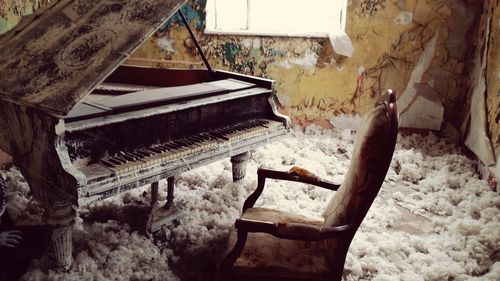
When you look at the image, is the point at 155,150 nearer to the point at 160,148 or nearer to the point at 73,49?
the point at 160,148

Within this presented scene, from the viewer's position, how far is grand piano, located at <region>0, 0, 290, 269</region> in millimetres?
2131

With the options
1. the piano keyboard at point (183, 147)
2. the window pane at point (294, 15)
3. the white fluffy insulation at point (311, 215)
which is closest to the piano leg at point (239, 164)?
the white fluffy insulation at point (311, 215)

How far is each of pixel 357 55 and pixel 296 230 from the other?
4.15 metres

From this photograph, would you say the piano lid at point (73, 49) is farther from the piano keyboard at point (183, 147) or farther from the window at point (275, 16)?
the window at point (275, 16)

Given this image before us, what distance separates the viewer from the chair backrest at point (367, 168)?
69.7 inches

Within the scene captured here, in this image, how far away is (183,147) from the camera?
→ 262cm

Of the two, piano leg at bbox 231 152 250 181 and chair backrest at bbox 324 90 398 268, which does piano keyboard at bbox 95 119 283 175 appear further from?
chair backrest at bbox 324 90 398 268

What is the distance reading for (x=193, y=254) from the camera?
285cm

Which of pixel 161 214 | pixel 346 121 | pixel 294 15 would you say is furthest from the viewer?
pixel 346 121

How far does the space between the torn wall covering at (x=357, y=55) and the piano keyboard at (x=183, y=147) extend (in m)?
2.47

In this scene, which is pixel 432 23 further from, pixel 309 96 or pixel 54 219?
pixel 54 219

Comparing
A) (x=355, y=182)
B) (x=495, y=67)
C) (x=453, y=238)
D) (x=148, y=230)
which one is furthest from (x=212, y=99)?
(x=495, y=67)

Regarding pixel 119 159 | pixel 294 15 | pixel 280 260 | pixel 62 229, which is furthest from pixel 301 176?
pixel 294 15

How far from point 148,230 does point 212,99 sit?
1114mm
